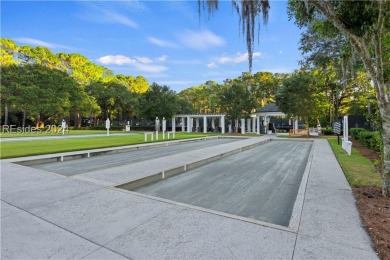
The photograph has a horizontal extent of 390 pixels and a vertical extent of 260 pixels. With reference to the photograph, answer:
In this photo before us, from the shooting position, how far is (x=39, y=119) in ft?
106

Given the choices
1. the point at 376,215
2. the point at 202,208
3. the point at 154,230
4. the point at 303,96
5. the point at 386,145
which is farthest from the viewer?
the point at 303,96

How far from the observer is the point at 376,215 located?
127 inches

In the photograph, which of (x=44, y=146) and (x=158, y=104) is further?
(x=158, y=104)

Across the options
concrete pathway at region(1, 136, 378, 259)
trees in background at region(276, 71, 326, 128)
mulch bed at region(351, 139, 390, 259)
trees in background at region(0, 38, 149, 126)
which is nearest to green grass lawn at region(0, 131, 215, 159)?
concrete pathway at region(1, 136, 378, 259)

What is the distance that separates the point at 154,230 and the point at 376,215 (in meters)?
2.98

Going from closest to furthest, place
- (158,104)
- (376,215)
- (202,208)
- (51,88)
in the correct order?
(376,215) → (202,208) → (51,88) → (158,104)

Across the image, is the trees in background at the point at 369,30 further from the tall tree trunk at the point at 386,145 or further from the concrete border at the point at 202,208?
the concrete border at the point at 202,208

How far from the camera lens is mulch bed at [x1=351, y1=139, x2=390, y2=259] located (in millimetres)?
2420

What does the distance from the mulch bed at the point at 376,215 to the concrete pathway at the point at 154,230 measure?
9 centimetres

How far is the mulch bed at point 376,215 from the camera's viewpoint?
95.3 inches

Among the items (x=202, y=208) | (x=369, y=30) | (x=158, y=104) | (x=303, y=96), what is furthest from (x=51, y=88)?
(x=369, y=30)

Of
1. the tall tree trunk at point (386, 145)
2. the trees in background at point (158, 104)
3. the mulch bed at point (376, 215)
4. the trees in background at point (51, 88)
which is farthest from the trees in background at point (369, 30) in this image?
the trees in background at point (51, 88)

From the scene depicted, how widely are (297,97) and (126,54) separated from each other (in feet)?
104

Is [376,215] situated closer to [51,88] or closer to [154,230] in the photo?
[154,230]
